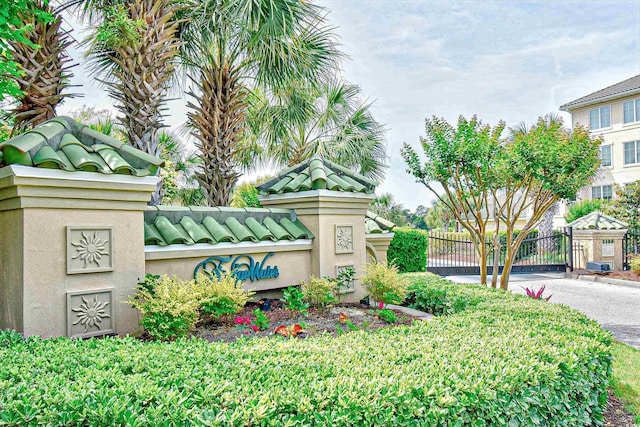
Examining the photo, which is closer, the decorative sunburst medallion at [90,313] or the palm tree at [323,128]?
the decorative sunburst medallion at [90,313]

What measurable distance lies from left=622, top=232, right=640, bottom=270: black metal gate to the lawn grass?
13164mm

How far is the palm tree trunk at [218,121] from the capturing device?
387 inches

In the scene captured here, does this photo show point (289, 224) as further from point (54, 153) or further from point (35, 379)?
point (35, 379)

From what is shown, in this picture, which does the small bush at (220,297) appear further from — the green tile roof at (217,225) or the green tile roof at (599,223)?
the green tile roof at (599,223)

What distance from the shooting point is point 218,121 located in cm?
998

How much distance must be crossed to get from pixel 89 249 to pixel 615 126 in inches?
1284

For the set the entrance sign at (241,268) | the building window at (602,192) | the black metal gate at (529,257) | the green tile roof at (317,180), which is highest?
the building window at (602,192)

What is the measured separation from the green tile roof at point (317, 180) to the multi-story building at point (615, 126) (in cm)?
2518

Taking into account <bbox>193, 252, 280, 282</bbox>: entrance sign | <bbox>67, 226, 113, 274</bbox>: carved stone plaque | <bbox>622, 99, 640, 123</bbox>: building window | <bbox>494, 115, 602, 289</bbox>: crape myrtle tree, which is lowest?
<bbox>193, 252, 280, 282</bbox>: entrance sign

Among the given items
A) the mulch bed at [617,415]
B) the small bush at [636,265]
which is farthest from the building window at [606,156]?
the mulch bed at [617,415]

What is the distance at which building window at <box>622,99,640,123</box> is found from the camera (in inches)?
1075

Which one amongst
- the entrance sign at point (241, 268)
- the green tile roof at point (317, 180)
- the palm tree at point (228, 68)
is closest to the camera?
the entrance sign at point (241, 268)

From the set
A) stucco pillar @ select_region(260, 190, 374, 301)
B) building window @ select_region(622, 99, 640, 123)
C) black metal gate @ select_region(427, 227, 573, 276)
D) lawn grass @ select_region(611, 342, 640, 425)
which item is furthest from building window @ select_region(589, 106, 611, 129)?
stucco pillar @ select_region(260, 190, 374, 301)

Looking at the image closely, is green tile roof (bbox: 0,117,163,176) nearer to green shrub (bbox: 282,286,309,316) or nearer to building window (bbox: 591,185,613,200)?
green shrub (bbox: 282,286,309,316)
